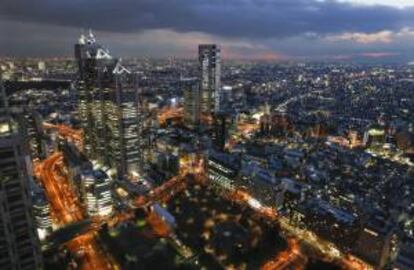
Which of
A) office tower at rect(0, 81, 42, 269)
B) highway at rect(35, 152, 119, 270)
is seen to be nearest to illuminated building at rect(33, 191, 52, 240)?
highway at rect(35, 152, 119, 270)

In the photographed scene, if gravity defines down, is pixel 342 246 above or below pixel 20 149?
below

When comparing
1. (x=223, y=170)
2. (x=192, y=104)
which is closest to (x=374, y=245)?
(x=223, y=170)

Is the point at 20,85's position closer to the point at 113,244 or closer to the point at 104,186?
the point at 104,186

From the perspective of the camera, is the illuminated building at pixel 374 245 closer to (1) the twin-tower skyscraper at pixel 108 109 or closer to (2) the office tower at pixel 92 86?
(1) the twin-tower skyscraper at pixel 108 109

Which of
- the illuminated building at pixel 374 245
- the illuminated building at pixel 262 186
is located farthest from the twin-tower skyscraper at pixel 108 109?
the illuminated building at pixel 374 245

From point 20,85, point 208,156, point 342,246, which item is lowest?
point 342,246

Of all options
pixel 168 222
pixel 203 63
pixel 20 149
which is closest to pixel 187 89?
pixel 203 63
